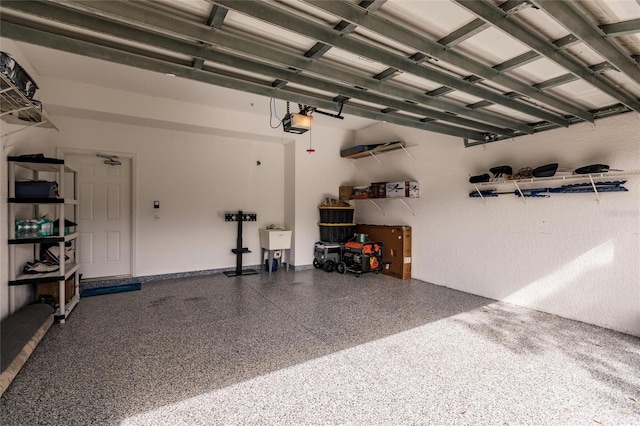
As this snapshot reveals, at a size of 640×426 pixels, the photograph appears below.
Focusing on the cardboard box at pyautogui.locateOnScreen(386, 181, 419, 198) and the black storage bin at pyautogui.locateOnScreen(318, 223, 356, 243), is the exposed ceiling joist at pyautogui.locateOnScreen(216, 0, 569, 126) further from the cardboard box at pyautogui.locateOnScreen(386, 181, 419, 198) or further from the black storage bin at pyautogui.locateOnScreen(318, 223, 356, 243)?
the black storage bin at pyautogui.locateOnScreen(318, 223, 356, 243)

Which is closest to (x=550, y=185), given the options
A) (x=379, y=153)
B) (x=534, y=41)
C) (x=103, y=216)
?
(x=534, y=41)

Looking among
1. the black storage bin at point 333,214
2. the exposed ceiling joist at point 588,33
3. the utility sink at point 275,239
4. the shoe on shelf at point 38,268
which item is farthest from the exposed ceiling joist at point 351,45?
the utility sink at point 275,239

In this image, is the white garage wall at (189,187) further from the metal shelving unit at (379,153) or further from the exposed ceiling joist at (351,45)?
the exposed ceiling joist at (351,45)

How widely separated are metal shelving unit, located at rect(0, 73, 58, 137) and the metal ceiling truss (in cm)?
48

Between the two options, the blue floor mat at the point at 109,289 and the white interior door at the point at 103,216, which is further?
the white interior door at the point at 103,216

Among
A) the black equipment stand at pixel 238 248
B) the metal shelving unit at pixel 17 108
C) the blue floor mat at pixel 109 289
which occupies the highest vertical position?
the metal shelving unit at pixel 17 108

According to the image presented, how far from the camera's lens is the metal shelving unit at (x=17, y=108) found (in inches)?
89.7

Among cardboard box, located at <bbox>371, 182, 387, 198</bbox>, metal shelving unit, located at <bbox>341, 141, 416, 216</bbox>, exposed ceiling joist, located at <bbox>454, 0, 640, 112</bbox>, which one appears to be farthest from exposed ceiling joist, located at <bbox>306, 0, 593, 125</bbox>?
cardboard box, located at <bbox>371, 182, 387, 198</bbox>

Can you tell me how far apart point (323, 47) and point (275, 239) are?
4.27 metres

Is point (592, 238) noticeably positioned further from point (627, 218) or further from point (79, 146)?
point (79, 146)

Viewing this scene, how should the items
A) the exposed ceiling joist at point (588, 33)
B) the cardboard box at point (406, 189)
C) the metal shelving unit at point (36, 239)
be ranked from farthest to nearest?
the cardboard box at point (406, 189)
the metal shelving unit at point (36, 239)
the exposed ceiling joist at point (588, 33)

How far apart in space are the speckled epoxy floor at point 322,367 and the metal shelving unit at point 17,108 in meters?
2.09

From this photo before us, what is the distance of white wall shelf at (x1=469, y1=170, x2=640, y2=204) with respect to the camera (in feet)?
10.8

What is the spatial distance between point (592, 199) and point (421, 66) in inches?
107
